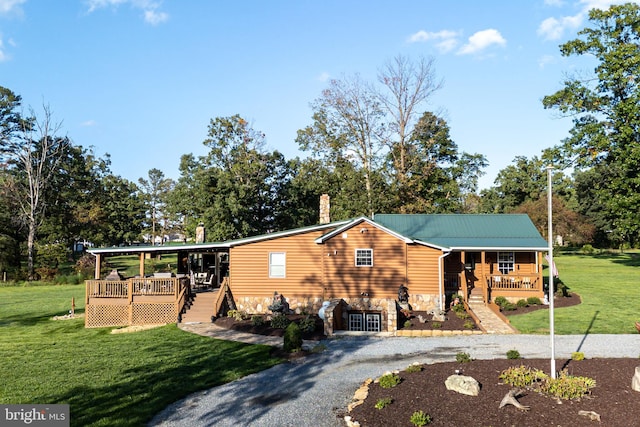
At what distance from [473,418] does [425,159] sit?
118ft

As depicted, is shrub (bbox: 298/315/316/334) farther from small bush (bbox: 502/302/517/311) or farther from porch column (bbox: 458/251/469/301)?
small bush (bbox: 502/302/517/311)

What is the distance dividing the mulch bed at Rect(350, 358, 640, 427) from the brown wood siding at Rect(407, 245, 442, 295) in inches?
384

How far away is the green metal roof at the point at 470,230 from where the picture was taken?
71.3ft

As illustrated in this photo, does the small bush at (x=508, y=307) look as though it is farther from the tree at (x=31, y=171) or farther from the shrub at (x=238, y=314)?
the tree at (x=31, y=171)

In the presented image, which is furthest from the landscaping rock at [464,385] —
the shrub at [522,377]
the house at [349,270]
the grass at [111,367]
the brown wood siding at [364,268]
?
the brown wood siding at [364,268]

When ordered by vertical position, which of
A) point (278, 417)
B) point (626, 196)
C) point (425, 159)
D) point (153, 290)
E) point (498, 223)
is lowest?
point (278, 417)

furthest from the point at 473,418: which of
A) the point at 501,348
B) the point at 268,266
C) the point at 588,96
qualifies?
the point at 588,96

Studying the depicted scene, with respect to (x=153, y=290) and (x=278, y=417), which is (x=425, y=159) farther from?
(x=278, y=417)

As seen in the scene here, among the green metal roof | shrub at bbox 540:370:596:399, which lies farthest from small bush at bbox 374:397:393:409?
the green metal roof

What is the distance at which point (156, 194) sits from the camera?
78250 millimetres

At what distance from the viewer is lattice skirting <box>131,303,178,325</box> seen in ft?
62.0

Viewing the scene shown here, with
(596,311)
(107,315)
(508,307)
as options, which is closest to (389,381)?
(508,307)

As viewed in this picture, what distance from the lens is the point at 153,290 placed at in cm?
1916

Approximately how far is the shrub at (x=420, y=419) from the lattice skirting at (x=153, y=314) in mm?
13664
